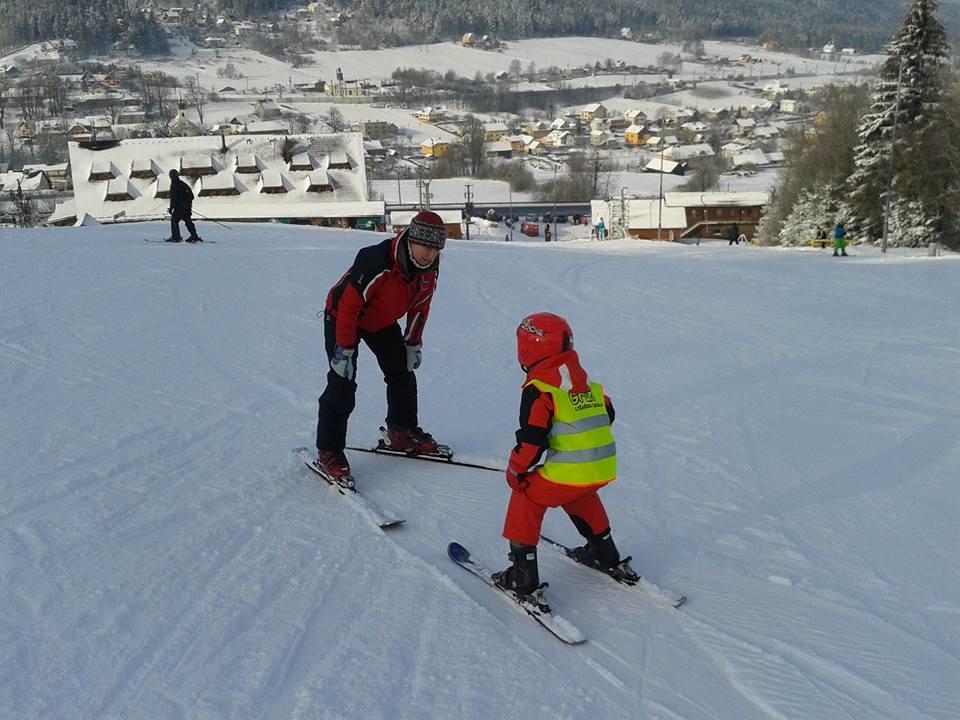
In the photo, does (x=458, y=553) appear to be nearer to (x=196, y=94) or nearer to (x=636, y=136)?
(x=636, y=136)

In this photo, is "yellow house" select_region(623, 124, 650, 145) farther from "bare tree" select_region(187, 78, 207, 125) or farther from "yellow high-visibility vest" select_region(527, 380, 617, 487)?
"yellow high-visibility vest" select_region(527, 380, 617, 487)

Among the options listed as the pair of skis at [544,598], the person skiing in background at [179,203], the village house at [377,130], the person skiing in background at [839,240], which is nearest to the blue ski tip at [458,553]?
the pair of skis at [544,598]

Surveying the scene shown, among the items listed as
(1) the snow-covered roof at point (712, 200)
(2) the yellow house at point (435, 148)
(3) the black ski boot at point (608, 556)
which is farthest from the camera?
(2) the yellow house at point (435, 148)

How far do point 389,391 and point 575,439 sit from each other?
2112mm

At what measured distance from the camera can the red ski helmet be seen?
118 inches

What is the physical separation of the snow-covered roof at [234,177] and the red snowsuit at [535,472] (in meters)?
34.7

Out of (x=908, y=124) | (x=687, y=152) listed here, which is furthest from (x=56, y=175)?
(x=908, y=124)

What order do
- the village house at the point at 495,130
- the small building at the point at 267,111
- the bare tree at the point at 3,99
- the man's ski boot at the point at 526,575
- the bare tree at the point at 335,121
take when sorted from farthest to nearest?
the village house at the point at 495,130
the small building at the point at 267,111
the bare tree at the point at 3,99
the bare tree at the point at 335,121
the man's ski boot at the point at 526,575

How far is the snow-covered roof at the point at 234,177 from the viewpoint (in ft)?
118

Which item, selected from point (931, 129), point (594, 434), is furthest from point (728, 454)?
point (931, 129)

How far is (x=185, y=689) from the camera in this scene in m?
2.58

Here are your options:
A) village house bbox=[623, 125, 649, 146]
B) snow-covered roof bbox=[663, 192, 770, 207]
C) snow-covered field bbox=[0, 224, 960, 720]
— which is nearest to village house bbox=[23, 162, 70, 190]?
snow-covered roof bbox=[663, 192, 770, 207]

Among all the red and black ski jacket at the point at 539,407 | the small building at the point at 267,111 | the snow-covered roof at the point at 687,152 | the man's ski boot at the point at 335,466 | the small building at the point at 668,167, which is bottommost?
the small building at the point at 668,167

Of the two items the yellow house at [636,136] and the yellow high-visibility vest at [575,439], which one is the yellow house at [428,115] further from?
the yellow high-visibility vest at [575,439]
